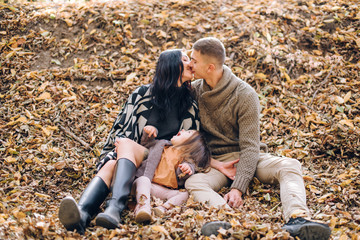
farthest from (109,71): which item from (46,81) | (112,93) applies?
(46,81)

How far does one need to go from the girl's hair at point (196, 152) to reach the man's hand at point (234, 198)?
13.1 inches

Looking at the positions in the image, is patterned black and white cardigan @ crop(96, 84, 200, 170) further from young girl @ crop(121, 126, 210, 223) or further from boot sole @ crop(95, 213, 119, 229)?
boot sole @ crop(95, 213, 119, 229)

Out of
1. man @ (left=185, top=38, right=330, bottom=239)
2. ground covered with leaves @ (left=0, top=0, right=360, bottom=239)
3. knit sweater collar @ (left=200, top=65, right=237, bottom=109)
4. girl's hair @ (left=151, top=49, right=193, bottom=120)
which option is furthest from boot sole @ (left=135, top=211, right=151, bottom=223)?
knit sweater collar @ (left=200, top=65, right=237, bottom=109)

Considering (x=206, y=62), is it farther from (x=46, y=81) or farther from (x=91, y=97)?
(x=46, y=81)

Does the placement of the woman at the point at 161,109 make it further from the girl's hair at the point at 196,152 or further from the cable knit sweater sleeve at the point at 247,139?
the cable knit sweater sleeve at the point at 247,139

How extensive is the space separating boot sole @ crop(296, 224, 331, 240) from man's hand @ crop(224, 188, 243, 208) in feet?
2.59

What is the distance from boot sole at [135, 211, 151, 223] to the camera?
2.62m

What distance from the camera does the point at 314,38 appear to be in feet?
17.6

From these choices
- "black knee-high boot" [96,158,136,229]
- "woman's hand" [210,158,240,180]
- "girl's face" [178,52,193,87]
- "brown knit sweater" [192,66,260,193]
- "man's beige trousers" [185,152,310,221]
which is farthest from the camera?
"girl's face" [178,52,193,87]

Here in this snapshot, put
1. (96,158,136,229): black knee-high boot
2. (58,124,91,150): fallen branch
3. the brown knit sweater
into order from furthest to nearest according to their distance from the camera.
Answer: (58,124,91,150): fallen branch → the brown knit sweater → (96,158,136,229): black knee-high boot

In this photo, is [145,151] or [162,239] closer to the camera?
[162,239]

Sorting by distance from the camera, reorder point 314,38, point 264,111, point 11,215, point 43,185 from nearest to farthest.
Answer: point 11,215
point 43,185
point 264,111
point 314,38

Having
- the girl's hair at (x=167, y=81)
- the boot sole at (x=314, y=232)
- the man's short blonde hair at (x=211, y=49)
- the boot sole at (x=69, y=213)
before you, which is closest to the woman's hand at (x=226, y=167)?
the girl's hair at (x=167, y=81)

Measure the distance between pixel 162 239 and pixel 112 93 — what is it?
2796mm
